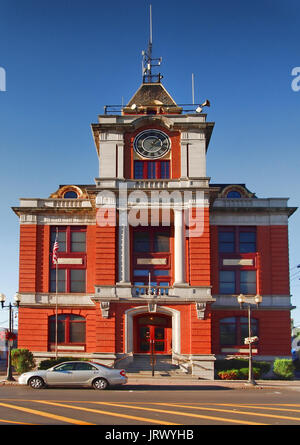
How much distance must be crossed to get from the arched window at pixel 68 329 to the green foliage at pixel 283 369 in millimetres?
14441

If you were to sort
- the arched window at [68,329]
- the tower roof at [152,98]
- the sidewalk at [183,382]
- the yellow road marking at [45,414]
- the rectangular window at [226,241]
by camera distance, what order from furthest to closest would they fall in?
the tower roof at [152,98] < the rectangular window at [226,241] < the arched window at [68,329] < the sidewalk at [183,382] < the yellow road marking at [45,414]

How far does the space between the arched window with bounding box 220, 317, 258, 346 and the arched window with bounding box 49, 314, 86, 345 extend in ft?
35.0

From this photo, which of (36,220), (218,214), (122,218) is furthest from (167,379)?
(36,220)

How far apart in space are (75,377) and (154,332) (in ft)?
50.5

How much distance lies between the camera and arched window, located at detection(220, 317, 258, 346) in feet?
130

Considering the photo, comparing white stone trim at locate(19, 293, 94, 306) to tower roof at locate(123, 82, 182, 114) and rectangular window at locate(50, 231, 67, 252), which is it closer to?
rectangular window at locate(50, 231, 67, 252)

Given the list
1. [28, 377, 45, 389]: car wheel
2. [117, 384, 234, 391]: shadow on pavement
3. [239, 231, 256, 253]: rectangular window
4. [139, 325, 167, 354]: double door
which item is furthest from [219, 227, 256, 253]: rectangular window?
[28, 377, 45, 389]: car wheel

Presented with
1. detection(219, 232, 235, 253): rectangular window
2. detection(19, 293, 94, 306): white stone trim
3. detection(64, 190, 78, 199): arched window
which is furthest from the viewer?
detection(64, 190, 78, 199): arched window

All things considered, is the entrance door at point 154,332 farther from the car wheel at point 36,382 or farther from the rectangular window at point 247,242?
the car wheel at point 36,382

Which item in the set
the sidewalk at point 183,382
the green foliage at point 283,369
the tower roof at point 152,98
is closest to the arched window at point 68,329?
the sidewalk at point 183,382

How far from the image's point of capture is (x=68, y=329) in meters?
40.1

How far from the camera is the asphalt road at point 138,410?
14.2 m

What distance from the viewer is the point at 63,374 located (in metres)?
24.5

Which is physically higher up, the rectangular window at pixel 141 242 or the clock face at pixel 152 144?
the clock face at pixel 152 144
